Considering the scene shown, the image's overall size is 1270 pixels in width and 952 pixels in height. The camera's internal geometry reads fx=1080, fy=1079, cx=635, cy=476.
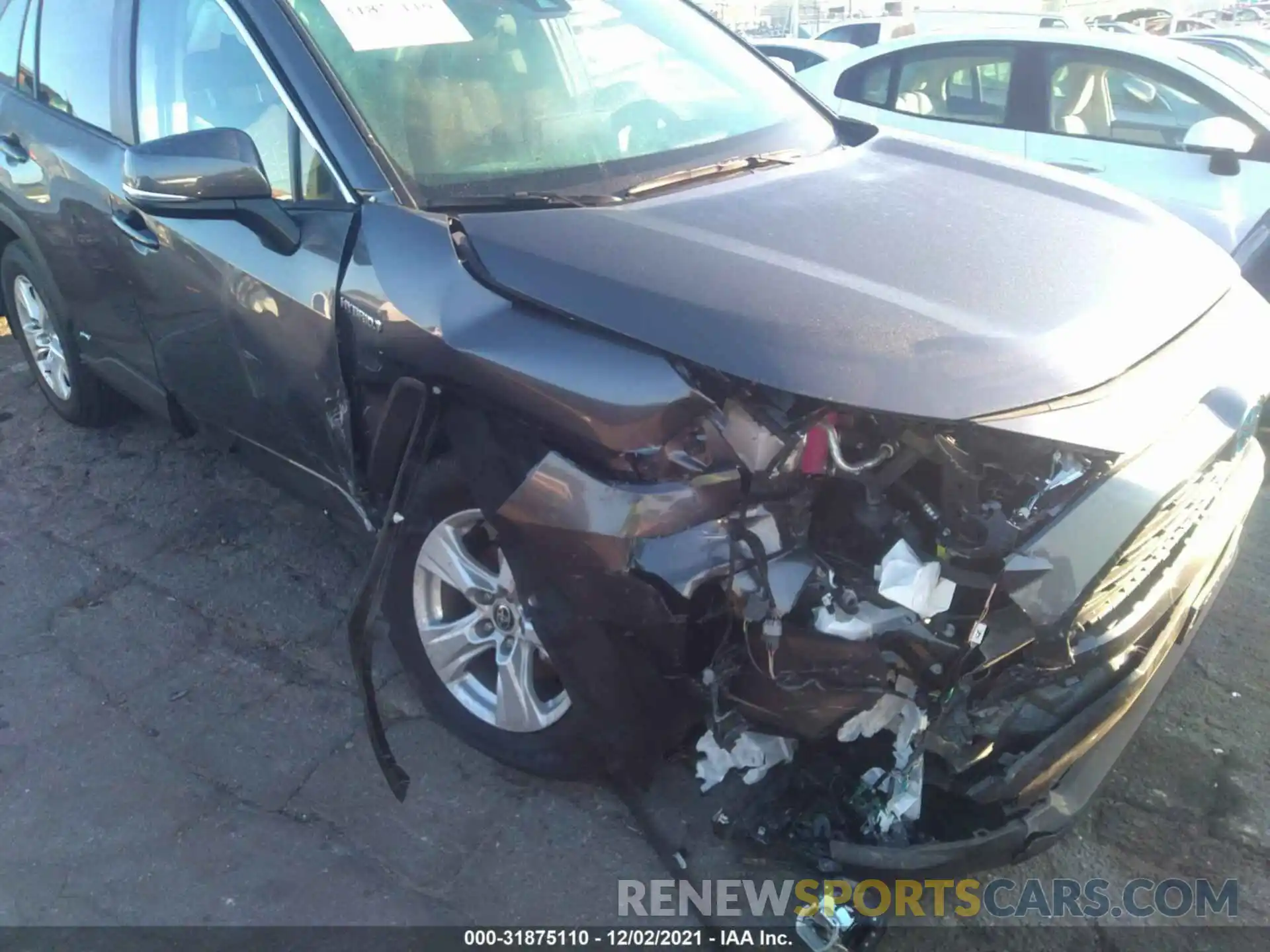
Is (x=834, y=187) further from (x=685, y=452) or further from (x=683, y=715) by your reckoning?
(x=683, y=715)

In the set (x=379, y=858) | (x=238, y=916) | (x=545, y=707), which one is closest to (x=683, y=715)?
(x=545, y=707)

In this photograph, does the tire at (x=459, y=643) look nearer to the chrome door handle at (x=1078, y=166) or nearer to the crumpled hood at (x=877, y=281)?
the crumpled hood at (x=877, y=281)

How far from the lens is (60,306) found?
4.14 meters

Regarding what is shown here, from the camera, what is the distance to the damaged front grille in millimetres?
2006

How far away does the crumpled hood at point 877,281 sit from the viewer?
2.05 m

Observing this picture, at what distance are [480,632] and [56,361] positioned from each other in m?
3.05

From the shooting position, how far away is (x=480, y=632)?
8.99ft

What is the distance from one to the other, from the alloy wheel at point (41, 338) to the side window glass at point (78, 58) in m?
0.96

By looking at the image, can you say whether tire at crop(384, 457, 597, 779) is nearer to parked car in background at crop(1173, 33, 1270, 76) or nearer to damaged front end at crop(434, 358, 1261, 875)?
damaged front end at crop(434, 358, 1261, 875)

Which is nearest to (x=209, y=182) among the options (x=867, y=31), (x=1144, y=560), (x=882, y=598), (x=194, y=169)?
(x=194, y=169)

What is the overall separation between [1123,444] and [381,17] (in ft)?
7.07

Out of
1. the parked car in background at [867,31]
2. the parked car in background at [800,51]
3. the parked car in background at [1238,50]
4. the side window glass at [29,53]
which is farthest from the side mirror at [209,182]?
the parked car in background at [867,31]

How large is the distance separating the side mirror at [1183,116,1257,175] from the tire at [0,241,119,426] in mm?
4937

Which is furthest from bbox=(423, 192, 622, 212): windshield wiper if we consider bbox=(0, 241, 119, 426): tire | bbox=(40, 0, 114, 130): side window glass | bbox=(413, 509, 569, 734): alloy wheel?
bbox=(0, 241, 119, 426): tire
